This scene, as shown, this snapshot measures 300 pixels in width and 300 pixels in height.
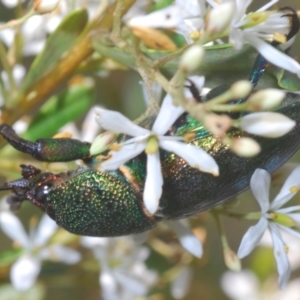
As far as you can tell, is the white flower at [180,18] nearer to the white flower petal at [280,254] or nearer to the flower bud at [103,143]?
the flower bud at [103,143]

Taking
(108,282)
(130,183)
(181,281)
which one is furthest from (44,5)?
(181,281)

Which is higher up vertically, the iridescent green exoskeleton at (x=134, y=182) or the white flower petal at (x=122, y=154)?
the white flower petal at (x=122, y=154)

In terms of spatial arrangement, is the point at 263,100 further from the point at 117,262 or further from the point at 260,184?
the point at 117,262

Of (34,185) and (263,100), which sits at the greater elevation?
(263,100)

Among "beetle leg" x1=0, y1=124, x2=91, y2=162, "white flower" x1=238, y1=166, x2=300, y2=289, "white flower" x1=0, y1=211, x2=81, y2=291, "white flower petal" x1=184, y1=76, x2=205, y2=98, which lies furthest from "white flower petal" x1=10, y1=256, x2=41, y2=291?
"white flower petal" x1=184, y1=76, x2=205, y2=98

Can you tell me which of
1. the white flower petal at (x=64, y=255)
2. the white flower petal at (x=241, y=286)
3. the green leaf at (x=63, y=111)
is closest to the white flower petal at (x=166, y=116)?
the green leaf at (x=63, y=111)

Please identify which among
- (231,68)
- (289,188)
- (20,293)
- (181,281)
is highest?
(231,68)

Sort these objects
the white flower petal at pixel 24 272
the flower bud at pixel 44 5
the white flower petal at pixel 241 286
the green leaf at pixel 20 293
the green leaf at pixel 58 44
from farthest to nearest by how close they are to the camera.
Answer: the white flower petal at pixel 241 286, the green leaf at pixel 20 293, the white flower petal at pixel 24 272, the green leaf at pixel 58 44, the flower bud at pixel 44 5

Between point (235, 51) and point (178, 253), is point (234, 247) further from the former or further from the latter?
point (235, 51)
